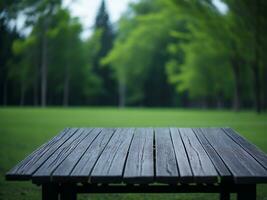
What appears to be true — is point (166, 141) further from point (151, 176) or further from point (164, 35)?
point (164, 35)

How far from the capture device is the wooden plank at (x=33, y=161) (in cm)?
250

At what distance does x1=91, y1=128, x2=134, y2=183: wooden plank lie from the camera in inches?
94.0

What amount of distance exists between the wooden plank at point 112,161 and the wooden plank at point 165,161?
26 centimetres

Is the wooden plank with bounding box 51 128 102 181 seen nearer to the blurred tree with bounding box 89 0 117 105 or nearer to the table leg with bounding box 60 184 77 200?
the table leg with bounding box 60 184 77 200

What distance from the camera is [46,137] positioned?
969 centimetres

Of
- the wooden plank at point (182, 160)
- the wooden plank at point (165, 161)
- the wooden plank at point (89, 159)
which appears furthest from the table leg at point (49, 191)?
the wooden plank at point (182, 160)

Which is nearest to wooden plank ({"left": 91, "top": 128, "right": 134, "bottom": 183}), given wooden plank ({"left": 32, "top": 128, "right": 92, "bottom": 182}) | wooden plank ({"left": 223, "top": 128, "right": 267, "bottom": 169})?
wooden plank ({"left": 32, "top": 128, "right": 92, "bottom": 182})

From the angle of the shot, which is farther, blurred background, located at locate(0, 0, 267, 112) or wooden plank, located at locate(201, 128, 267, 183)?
blurred background, located at locate(0, 0, 267, 112)

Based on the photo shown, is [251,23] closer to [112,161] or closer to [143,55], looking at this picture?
[112,161]

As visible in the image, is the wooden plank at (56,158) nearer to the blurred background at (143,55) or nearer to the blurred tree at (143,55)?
the blurred background at (143,55)

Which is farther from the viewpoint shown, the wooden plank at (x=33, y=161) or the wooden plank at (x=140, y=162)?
the wooden plank at (x=33, y=161)

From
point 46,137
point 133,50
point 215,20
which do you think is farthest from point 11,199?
point 133,50

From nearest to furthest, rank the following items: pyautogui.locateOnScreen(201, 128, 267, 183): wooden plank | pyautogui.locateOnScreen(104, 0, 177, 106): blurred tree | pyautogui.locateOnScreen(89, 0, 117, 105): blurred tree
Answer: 1. pyautogui.locateOnScreen(201, 128, 267, 183): wooden plank
2. pyautogui.locateOnScreen(104, 0, 177, 106): blurred tree
3. pyautogui.locateOnScreen(89, 0, 117, 105): blurred tree

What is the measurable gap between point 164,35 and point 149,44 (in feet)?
7.83
